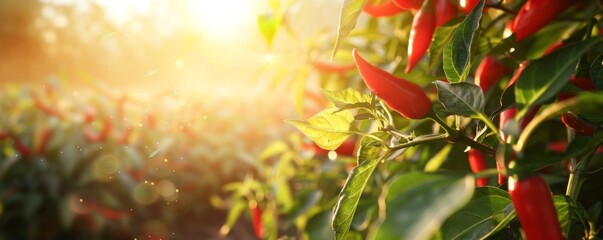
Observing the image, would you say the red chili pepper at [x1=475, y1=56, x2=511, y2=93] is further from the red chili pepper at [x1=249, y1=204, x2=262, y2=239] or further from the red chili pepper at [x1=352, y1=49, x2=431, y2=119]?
the red chili pepper at [x1=249, y1=204, x2=262, y2=239]

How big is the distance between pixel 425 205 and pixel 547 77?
9.5 inches

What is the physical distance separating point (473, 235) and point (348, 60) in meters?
1.03

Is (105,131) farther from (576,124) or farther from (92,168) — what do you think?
(576,124)

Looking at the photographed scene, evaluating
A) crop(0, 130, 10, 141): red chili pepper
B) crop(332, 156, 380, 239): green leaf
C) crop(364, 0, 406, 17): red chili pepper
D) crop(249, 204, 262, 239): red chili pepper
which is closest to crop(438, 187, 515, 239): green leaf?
crop(332, 156, 380, 239): green leaf

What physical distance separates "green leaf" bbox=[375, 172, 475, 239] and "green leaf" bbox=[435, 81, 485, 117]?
20cm

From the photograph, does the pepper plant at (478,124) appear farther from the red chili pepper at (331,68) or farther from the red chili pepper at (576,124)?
the red chili pepper at (331,68)

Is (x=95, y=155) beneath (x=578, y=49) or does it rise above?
beneath

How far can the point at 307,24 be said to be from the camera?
34781 mm

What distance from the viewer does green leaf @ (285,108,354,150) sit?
2.32 ft

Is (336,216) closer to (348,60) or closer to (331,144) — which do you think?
(331,144)

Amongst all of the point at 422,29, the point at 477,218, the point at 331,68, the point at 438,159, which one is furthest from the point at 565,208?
the point at 331,68

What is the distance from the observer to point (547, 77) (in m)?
0.52

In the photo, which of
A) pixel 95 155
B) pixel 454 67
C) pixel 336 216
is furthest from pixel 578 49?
pixel 95 155

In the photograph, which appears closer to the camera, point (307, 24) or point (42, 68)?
point (42, 68)
